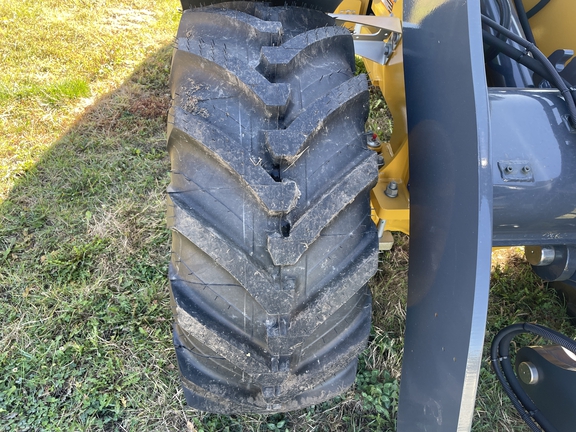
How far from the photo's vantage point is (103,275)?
6.37ft

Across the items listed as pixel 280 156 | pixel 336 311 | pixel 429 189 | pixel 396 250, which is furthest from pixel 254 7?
pixel 396 250

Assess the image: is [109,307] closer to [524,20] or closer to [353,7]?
[353,7]

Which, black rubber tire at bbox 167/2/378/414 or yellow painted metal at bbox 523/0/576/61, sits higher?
yellow painted metal at bbox 523/0/576/61

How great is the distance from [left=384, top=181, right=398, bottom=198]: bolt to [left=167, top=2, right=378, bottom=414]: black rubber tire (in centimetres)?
24

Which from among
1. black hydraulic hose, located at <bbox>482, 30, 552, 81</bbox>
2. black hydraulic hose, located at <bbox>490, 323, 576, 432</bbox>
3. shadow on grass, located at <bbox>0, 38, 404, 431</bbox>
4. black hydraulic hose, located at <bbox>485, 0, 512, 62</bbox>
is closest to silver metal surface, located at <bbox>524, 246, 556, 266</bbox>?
black hydraulic hose, located at <bbox>490, 323, 576, 432</bbox>

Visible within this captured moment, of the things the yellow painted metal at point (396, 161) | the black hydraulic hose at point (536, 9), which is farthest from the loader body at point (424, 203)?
the black hydraulic hose at point (536, 9)

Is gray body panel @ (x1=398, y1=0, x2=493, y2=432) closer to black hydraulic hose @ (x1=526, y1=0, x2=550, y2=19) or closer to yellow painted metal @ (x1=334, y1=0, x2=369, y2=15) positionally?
black hydraulic hose @ (x1=526, y1=0, x2=550, y2=19)

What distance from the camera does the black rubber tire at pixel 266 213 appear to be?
3.25 feet

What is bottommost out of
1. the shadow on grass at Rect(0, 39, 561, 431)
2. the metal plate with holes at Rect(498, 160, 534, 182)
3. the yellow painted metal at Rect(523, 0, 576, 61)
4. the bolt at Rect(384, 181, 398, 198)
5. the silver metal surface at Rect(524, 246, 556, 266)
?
the shadow on grass at Rect(0, 39, 561, 431)

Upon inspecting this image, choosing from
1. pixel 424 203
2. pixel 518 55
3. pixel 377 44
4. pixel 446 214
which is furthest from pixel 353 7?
pixel 446 214

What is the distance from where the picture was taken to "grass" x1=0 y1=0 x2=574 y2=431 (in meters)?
1.62

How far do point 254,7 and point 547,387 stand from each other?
4.89ft

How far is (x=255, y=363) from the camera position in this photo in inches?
40.7

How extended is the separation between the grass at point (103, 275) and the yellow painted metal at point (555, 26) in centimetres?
97
